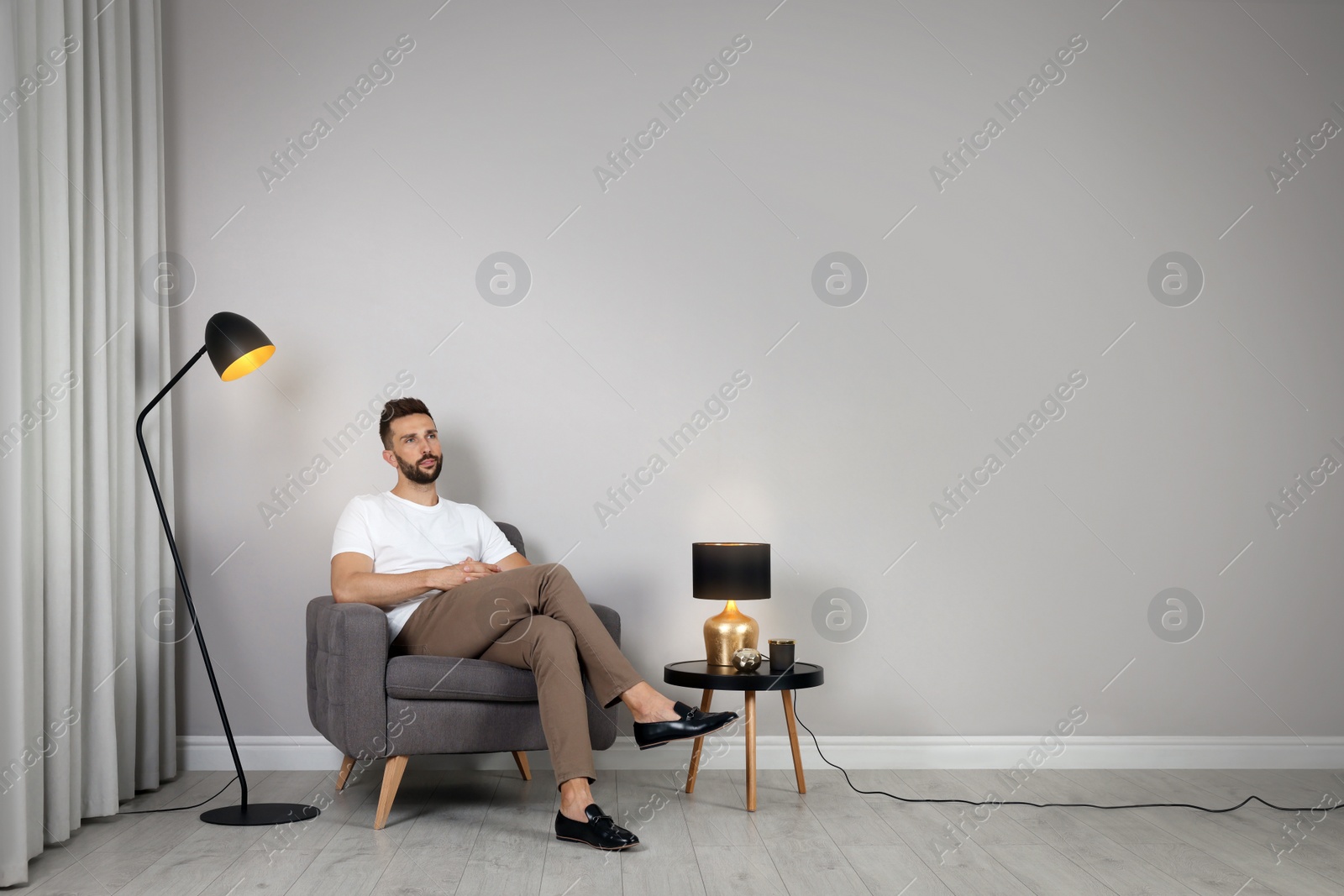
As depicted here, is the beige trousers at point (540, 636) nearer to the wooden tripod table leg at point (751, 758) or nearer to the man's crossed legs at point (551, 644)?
the man's crossed legs at point (551, 644)

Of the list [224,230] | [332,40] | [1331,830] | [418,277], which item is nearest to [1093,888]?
[1331,830]

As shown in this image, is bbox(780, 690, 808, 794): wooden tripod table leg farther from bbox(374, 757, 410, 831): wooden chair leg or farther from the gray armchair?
bbox(374, 757, 410, 831): wooden chair leg

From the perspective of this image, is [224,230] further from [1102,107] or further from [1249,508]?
[1249,508]

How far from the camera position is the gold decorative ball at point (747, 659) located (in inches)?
118

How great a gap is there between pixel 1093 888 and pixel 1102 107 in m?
2.77

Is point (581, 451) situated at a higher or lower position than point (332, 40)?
lower

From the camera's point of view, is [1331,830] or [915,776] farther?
[915,776]

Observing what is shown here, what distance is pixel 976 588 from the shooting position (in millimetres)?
3568

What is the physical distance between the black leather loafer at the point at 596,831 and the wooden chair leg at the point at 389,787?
46 centimetres

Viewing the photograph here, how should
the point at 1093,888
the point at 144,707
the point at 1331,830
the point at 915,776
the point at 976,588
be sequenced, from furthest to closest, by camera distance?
the point at 976,588 → the point at 915,776 → the point at 144,707 → the point at 1331,830 → the point at 1093,888

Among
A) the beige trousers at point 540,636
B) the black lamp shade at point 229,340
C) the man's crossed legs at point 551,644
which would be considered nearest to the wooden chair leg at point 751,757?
the man's crossed legs at point 551,644

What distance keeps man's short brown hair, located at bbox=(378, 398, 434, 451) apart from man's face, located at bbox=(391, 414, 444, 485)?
2 cm

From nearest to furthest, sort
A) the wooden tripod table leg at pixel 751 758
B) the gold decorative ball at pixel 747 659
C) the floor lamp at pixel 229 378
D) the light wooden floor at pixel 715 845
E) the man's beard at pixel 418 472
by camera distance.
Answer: the light wooden floor at pixel 715 845, the floor lamp at pixel 229 378, the wooden tripod table leg at pixel 751 758, the gold decorative ball at pixel 747 659, the man's beard at pixel 418 472

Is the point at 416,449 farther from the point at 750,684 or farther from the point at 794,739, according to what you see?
the point at 794,739
